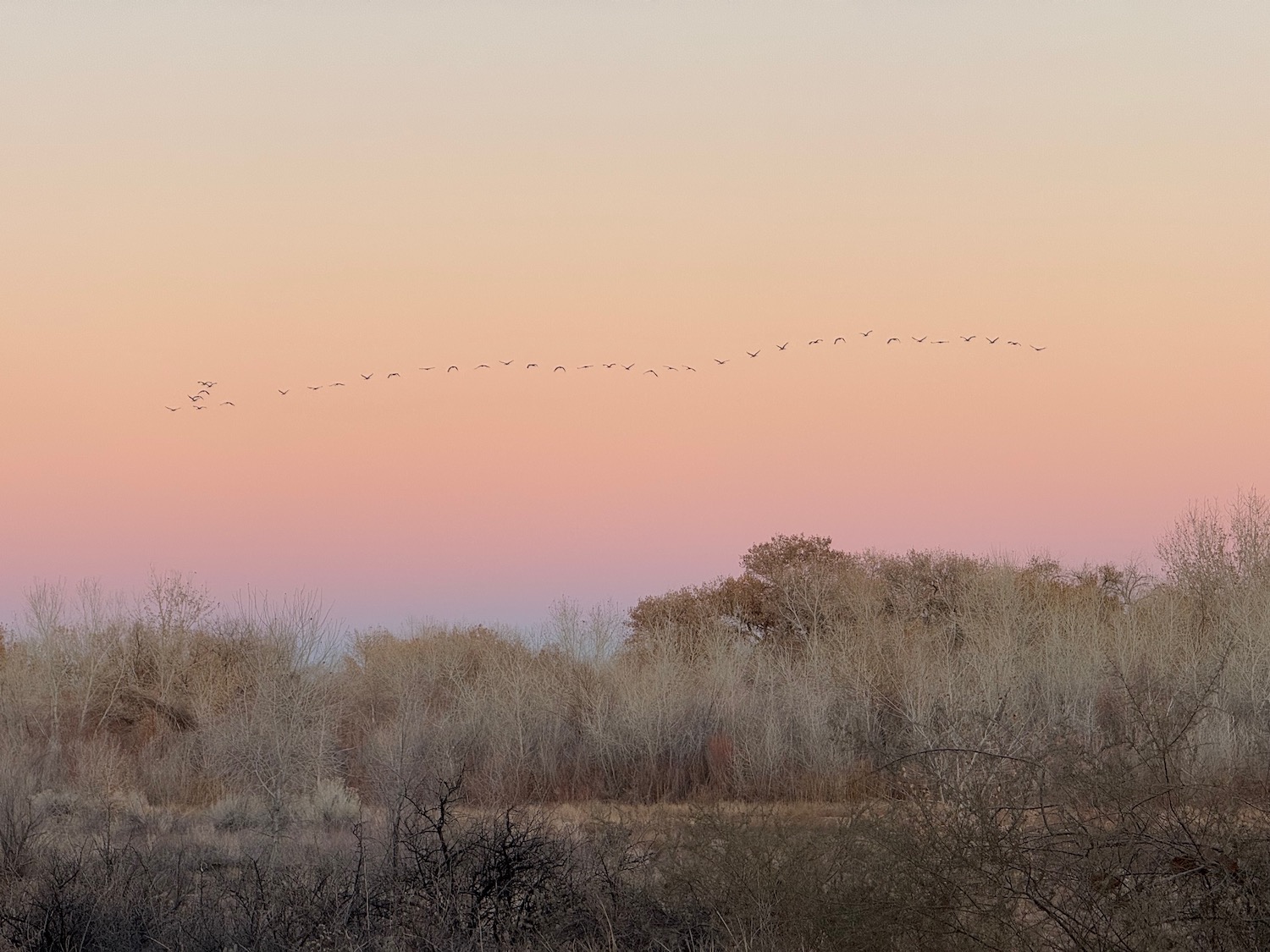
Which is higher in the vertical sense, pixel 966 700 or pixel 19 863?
pixel 966 700

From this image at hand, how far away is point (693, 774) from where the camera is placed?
77.4 feet

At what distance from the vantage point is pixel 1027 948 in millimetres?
5402

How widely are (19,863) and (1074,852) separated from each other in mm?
11541

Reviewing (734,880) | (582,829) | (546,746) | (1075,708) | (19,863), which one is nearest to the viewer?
(734,880)

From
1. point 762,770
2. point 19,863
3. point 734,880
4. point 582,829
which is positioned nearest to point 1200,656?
point 762,770

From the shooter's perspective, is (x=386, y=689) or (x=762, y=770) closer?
(x=762, y=770)

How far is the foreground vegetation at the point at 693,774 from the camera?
5.61 metres

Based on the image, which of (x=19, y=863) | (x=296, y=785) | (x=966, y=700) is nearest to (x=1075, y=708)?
(x=966, y=700)

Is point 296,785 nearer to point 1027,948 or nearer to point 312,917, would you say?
point 312,917

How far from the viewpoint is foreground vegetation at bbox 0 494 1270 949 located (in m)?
5.61

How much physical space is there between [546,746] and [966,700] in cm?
1126

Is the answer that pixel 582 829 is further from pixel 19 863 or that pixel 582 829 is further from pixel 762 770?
pixel 762 770

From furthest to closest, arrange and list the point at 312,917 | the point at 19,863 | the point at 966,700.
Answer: the point at 966,700 < the point at 19,863 < the point at 312,917

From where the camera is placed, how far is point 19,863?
42.5ft
